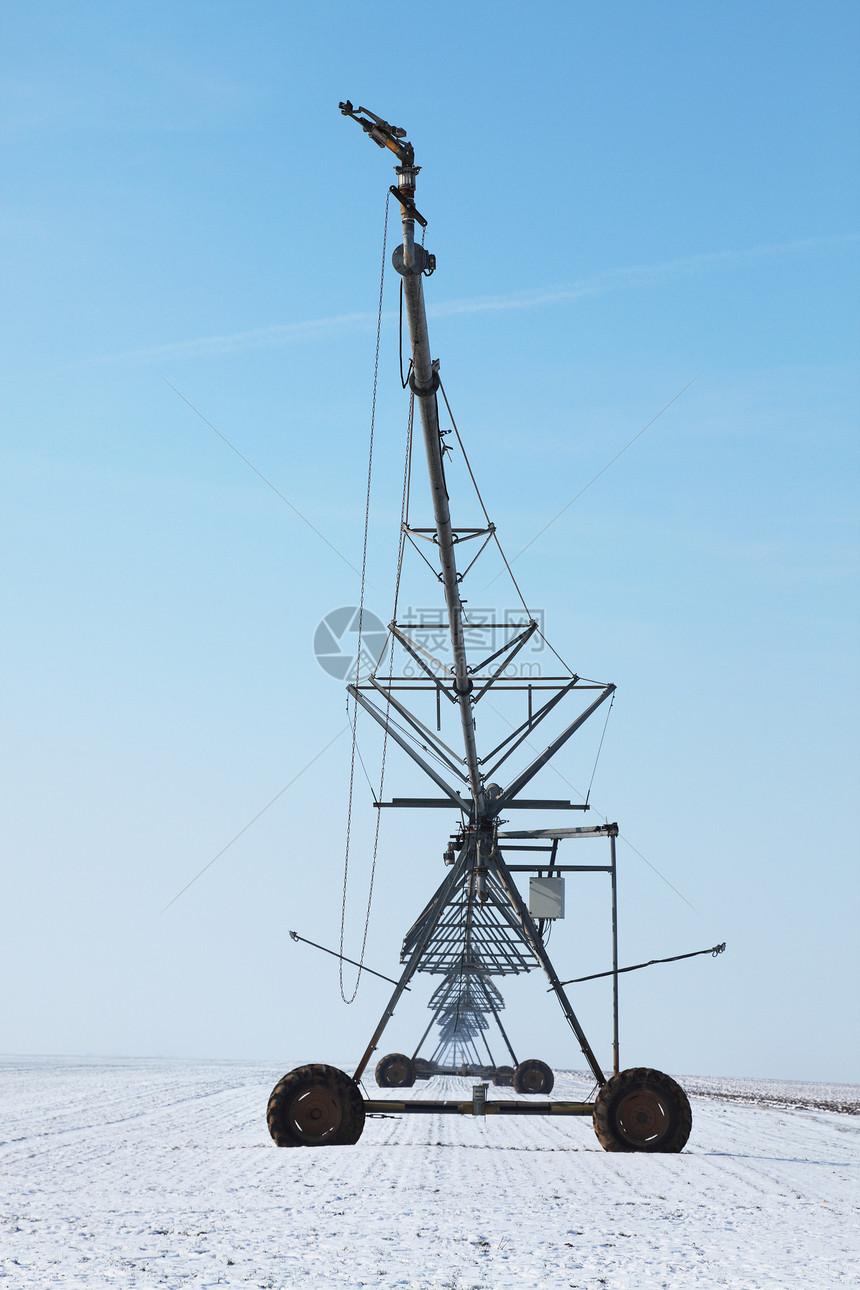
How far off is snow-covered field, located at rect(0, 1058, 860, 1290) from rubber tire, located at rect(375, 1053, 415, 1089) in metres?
16.6

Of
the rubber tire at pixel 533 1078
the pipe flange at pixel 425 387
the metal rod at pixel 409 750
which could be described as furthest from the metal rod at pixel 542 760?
the rubber tire at pixel 533 1078

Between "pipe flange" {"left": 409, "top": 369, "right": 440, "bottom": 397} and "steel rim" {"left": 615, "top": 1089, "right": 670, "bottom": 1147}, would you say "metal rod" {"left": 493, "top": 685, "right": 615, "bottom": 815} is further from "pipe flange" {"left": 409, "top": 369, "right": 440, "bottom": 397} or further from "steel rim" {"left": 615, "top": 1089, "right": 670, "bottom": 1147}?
"pipe flange" {"left": 409, "top": 369, "right": 440, "bottom": 397}

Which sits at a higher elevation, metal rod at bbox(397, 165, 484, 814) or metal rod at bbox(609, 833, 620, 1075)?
metal rod at bbox(397, 165, 484, 814)

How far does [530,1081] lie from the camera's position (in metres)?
33.8

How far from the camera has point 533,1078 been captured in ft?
111

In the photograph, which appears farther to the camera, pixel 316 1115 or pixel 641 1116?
pixel 641 1116

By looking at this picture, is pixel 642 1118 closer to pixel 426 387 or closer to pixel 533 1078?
pixel 426 387

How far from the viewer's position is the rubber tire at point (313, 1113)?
15828 millimetres

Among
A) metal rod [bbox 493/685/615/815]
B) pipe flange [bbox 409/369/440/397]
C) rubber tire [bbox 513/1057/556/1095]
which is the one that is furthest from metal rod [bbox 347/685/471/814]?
rubber tire [bbox 513/1057/556/1095]

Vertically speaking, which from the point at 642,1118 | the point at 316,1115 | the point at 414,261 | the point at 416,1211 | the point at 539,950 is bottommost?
the point at 416,1211

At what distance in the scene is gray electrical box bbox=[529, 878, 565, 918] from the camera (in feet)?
64.0

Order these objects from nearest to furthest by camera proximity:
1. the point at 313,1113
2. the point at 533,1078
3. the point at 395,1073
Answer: the point at 313,1113, the point at 533,1078, the point at 395,1073

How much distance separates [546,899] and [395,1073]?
18884 mm

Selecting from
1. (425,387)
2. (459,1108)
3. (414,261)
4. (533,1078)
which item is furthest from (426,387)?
(533,1078)
